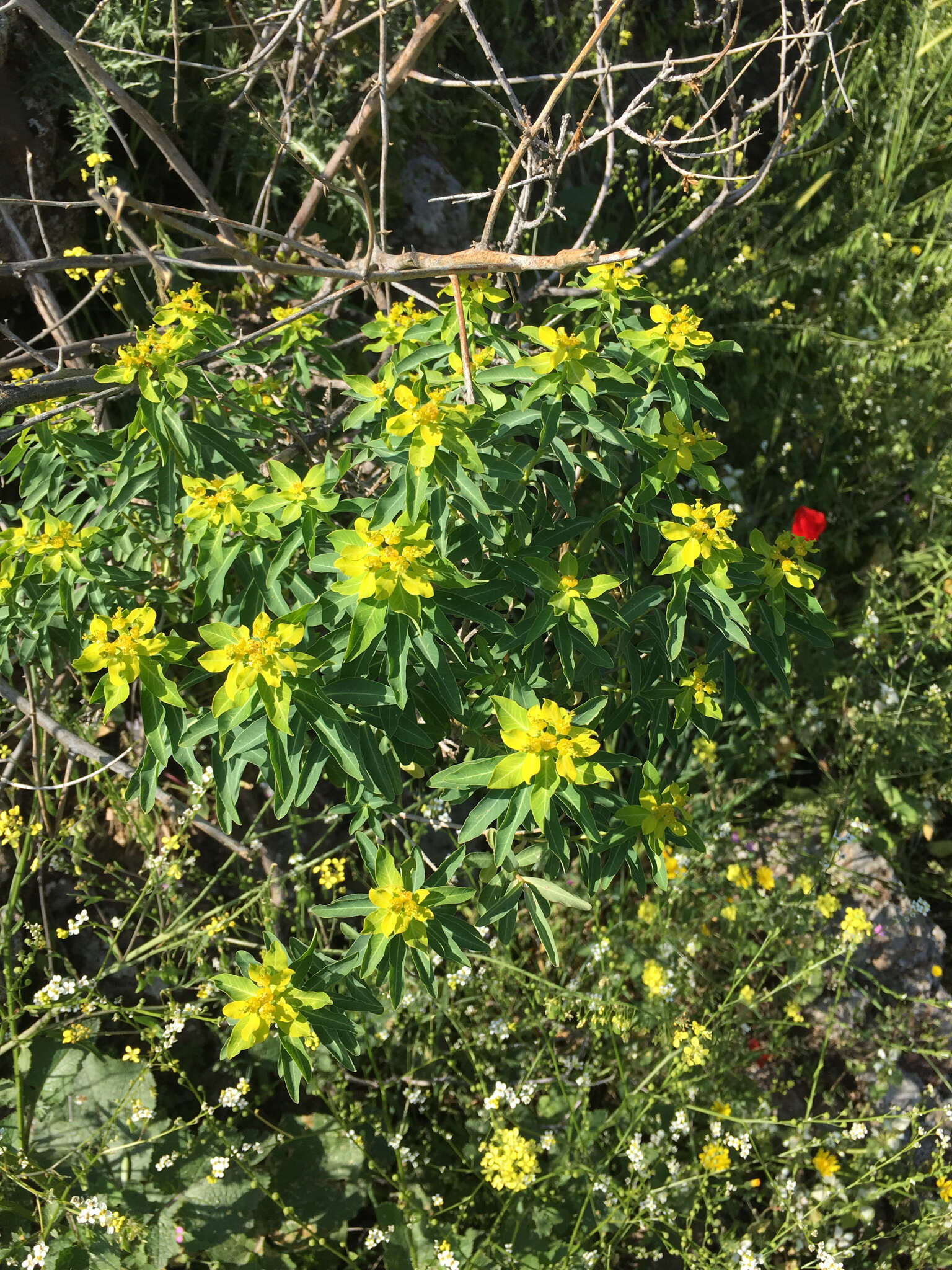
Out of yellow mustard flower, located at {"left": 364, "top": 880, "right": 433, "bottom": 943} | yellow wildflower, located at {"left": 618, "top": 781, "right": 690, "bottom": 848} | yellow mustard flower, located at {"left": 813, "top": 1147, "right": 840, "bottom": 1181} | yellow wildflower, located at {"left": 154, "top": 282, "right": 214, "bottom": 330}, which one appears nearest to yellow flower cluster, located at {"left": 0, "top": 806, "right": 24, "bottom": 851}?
yellow mustard flower, located at {"left": 364, "top": 880, "right": 433, "bottom": 943}

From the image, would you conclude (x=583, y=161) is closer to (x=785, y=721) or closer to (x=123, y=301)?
(x=123, y=301)

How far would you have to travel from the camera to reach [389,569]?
4.38 feet

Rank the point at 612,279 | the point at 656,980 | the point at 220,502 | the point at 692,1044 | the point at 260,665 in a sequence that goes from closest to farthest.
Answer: the point at 260,665
the point at 220,502
the point at 612,279
the point at 692,1044
the point at 656,980

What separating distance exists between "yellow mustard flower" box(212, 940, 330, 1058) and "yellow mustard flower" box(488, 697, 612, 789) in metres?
0.45

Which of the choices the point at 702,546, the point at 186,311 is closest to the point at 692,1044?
the point at 702,546

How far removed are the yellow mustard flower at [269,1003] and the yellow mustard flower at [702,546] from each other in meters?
0.88

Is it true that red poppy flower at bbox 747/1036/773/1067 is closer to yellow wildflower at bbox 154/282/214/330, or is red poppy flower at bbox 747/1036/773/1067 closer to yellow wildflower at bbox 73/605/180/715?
yellow wildflower at bbox 73/605/180/715

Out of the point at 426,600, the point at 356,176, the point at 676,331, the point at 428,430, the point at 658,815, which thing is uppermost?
the point at 356,176

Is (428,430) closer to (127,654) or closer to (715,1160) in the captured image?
(127,654)

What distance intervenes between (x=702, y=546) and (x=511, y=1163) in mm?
1277

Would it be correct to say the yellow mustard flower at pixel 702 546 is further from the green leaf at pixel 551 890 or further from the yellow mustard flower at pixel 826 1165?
the yellow mustard flower at pixel 826 1165

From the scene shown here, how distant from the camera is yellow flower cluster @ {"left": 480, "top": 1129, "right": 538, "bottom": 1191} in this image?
1.80 m

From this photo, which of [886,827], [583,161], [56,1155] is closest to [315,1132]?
[56,1155]

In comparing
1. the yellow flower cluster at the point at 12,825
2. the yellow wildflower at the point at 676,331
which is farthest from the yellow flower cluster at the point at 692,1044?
the yellow flower cluster at the point at 12,825
